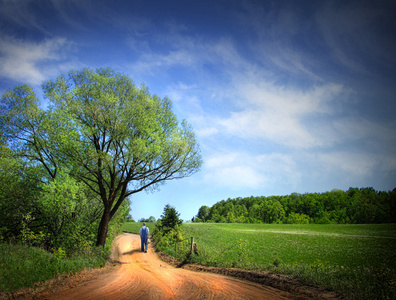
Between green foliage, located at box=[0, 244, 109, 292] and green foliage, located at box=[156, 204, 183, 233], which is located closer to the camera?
green foliage, located at box=[0, 244, 109, 292]

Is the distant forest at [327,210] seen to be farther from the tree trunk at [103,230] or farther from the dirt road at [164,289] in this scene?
the tree trunk at [103,230]

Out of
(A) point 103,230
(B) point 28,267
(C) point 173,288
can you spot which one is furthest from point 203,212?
(B) point 28,267

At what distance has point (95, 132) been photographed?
15180mm

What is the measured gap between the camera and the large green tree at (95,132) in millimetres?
14742

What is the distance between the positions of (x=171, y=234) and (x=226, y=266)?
10991mm

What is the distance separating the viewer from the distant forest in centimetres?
6469

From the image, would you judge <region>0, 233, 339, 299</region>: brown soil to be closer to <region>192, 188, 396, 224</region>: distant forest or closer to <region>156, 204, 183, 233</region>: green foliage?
<region>156, 204, 183, 233</region>: green foliage

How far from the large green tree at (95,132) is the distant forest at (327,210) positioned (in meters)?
62.0

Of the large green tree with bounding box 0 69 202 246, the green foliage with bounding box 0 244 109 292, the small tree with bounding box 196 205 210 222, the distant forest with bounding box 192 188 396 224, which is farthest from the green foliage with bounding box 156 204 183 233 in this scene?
the small tree with bounding box 196 205 210 222

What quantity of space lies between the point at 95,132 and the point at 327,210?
394 ft

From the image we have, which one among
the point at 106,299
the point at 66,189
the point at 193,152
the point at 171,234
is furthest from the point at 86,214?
the point at 106,299

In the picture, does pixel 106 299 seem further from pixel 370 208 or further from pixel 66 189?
pixel 370 208

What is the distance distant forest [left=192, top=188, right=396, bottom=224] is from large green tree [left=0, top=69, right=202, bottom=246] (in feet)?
204

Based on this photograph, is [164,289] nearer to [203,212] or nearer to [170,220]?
[170,220]
